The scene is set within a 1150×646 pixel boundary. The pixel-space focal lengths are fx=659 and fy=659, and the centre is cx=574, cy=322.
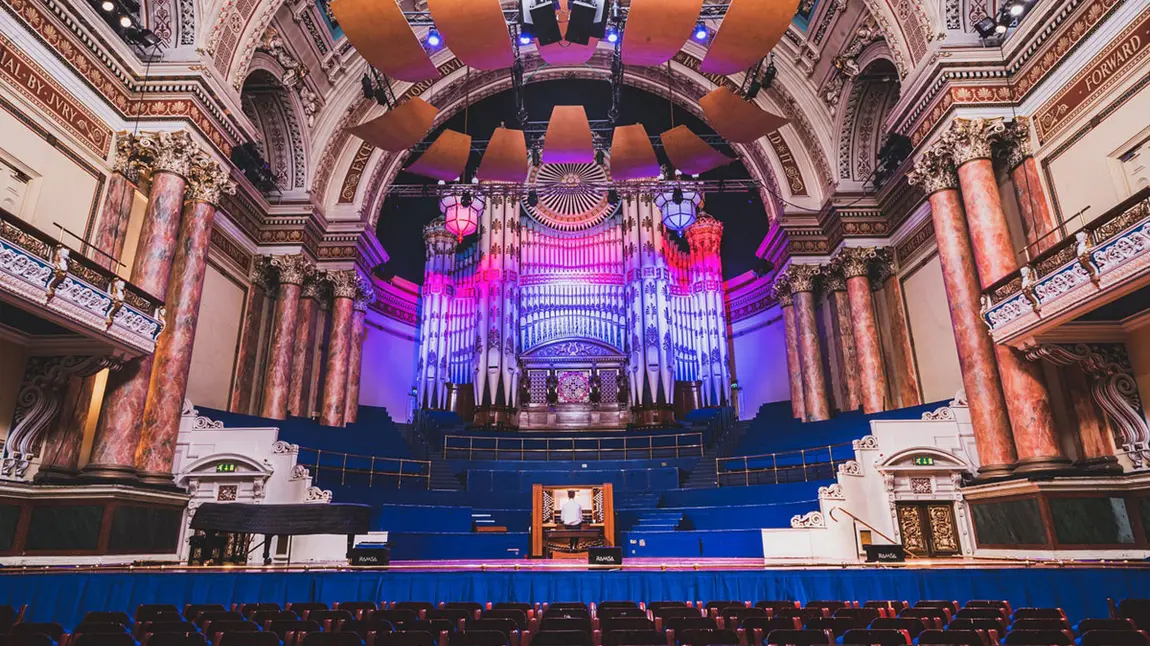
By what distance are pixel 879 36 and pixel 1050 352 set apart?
A: 7.27 meters

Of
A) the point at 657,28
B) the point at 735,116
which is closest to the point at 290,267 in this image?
the point at 657,28

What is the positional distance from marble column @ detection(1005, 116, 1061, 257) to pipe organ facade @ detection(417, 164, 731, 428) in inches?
369

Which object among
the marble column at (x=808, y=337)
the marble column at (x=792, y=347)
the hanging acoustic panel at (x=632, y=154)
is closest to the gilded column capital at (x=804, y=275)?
the marble column at (x=808, y=337)

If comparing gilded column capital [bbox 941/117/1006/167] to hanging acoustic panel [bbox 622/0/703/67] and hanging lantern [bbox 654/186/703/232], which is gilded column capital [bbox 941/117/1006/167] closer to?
hanging acoustic panel [bbox 622/0/703/67]

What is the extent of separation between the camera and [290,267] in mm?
14328

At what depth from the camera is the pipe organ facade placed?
17969mm

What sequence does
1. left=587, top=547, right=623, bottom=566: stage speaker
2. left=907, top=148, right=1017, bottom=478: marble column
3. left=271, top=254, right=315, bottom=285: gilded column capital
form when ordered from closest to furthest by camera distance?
left=587, top=547, right=623, bottom=566: stage speaker → left=907, top=148, right=1017, bottom=478: marble column → left=271, top=254, right=315, bottom=285: gilded column capital

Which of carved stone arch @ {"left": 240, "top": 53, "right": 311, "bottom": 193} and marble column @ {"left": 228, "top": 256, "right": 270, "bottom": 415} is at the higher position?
carved stone arch @ {"left": 240, "top": 53, "right": 311, "bottom": 193}

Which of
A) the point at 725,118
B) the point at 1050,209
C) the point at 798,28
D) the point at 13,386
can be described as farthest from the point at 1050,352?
the point at 13,386

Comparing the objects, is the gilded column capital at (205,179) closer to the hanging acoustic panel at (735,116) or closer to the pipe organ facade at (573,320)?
the hanging acoustic panel at (735,116)

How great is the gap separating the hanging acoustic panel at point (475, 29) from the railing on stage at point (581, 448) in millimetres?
9313

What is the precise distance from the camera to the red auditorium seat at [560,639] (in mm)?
3479

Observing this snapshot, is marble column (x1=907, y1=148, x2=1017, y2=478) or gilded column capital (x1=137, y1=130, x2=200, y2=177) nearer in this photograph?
marble column (x1=907, y1=148, x2=1017, y2=478)

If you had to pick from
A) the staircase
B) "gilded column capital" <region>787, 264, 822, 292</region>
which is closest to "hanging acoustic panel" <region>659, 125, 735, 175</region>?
"gilded column capital" <region>787, 264, 822, 292</region>
